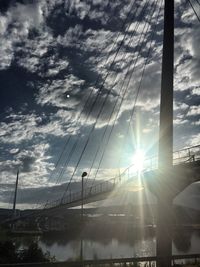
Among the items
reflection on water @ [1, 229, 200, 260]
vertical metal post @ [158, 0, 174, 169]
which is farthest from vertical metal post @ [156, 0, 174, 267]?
reflection on water @ [1, 229, 200, 260]

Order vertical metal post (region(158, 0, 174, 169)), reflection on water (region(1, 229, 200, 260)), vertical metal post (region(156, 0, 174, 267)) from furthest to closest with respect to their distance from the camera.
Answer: reflection on water (region(1, 229, 200, 260))
vertical metal post (region(158, 0, 174, 169))
vertical metal post (region(156, 0, 174, 267))

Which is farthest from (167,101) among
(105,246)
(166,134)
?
(105,246)

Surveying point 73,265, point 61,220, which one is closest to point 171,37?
Result: point 73,265

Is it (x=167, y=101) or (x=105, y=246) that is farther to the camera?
(x=105, y=246)

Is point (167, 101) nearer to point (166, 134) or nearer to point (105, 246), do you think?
point (166, 134)

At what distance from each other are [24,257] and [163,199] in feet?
36.5

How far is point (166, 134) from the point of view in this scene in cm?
1722

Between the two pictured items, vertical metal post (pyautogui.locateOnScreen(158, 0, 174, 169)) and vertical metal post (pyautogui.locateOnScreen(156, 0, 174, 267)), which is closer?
vertical metal post (pyautogui.locateOnScreen(156, 0, 174, 267))

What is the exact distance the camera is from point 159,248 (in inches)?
661

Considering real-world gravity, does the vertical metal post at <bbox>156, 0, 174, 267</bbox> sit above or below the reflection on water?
above

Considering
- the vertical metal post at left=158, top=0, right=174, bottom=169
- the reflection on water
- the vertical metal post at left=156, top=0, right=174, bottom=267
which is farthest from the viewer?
the reflection on water

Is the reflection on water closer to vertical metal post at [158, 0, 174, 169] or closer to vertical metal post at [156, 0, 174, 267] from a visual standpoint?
vertical metal post at [156, 0, 174, 267]

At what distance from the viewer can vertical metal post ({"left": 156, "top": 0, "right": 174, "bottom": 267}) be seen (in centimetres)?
1669

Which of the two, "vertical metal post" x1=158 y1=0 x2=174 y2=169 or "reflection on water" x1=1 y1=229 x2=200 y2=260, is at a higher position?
"vertical metal post" x1=158 y1=0 x2=174 y2=169
